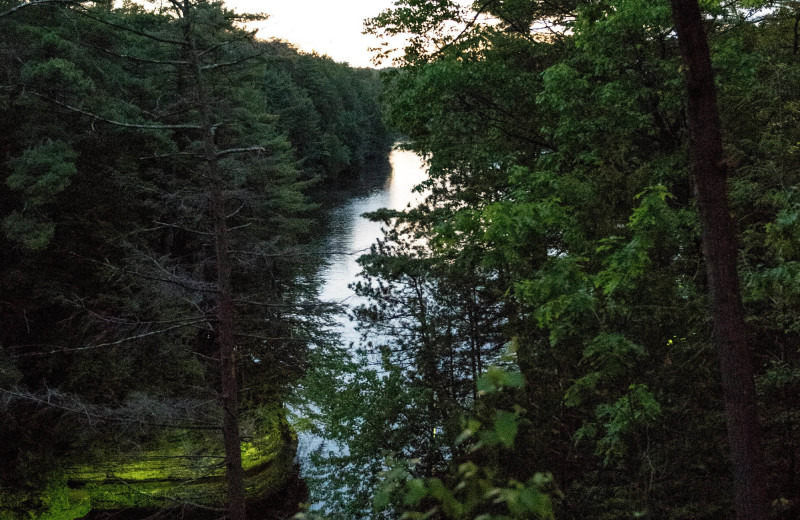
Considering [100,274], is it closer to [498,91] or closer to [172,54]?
[172,54]

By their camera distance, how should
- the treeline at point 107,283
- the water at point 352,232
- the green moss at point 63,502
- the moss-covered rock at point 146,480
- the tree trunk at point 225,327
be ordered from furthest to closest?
1. the water at point 352,232
2. the moss-covered rock at point 146,480
3. the green moss at point 63,502
4. the treeline at point 107,283
5. the tree trunk at point 225,327

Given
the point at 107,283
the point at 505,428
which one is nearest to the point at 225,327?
the point at 505,428

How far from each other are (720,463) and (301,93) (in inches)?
2184

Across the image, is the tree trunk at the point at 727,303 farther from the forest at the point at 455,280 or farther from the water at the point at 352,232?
the water at the point at 352,232

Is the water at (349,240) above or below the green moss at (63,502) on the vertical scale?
above

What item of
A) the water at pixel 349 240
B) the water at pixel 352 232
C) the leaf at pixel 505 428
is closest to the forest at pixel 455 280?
the leaf at pixel 505 428

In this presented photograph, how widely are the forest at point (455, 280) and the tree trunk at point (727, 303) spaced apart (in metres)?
0.02

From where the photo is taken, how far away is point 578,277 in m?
7.46

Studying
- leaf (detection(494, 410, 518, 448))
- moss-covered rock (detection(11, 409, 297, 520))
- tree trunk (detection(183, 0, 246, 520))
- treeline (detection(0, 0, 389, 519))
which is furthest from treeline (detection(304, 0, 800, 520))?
moss-covered rock (detection(11, 409, 297, 520))

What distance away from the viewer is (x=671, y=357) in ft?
23.1

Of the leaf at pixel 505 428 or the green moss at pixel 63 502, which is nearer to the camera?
the leaf at pixel 505 428

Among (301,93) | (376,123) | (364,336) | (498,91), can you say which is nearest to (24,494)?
(364,336)

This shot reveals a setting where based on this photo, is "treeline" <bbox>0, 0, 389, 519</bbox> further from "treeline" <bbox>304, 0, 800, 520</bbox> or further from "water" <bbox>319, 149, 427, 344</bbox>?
"water" <bbox>319, 149, 427, 344</bbox>

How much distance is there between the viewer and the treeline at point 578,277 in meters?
6.18
